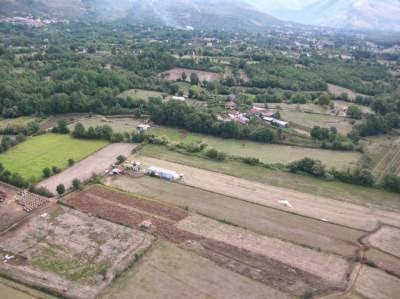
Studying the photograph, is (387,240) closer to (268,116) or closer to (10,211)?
(10,211)

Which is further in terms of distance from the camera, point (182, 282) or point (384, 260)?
point (384, 260)

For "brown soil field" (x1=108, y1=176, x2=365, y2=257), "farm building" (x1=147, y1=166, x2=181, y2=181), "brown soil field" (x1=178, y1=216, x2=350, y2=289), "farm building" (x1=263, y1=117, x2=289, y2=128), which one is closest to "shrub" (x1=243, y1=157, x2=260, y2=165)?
"brown soil field" (x1=108, y1=176, x2=365, y2=257)

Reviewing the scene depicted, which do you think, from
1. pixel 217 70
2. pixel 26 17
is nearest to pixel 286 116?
pixel 217 70

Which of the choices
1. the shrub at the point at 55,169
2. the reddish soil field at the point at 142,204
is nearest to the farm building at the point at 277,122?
the reddish soil field at the point at 142,204

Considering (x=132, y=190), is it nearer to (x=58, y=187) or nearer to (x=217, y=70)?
(x=58, y=187)

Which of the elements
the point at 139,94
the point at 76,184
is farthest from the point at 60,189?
the point at 139,94

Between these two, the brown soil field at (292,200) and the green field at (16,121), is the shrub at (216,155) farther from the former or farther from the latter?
the green field at (16,121)
